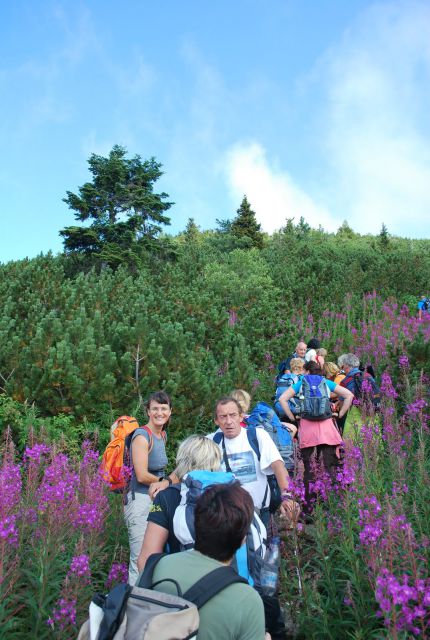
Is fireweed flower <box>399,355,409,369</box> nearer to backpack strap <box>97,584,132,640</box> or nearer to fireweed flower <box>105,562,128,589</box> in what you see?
fireweed flower <box>105,562,128,589</box>

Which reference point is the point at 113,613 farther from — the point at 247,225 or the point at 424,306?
the point at 247,225

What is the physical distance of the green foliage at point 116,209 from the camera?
53.9 ft

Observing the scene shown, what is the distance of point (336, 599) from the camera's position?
10.8 ft

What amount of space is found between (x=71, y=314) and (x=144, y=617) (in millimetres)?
7311

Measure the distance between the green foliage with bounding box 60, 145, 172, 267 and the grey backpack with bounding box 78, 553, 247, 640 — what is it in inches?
570

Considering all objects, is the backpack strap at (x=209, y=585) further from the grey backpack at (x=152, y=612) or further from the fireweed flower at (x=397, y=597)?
the fireweed flower at (x=397, y=597)

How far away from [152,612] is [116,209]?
17.2m

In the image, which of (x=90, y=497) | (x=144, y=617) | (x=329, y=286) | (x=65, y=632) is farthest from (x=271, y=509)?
(x=329, y=286)

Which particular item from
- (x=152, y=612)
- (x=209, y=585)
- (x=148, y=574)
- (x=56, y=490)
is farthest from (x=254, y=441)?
(x=152, y=612)

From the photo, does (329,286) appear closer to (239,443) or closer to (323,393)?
(323,393)

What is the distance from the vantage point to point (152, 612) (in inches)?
66.0

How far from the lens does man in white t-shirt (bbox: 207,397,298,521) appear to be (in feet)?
11.3

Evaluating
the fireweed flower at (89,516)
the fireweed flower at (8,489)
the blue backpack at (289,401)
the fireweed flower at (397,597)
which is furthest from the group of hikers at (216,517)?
the blue backpack at (289,401)

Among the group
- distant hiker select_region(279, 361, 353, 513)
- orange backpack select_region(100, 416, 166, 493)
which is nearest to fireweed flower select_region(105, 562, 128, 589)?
orange backpack select_region(100, 416, 166, 493)
